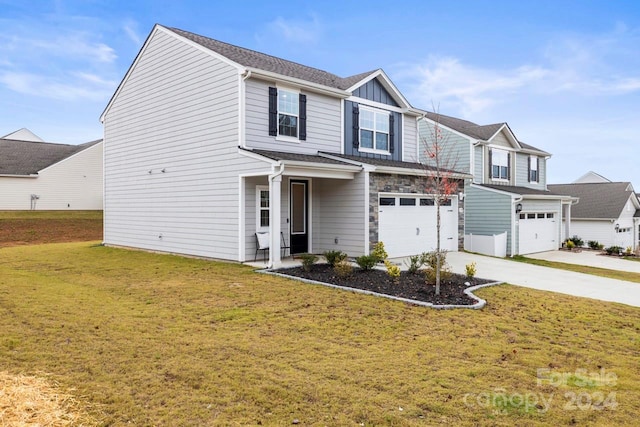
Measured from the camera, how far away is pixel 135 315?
686 cm

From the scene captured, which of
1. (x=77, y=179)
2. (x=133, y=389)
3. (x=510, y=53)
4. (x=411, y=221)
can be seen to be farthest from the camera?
(x=77, y=179)

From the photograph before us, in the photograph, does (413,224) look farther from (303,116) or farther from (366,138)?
(303,116)

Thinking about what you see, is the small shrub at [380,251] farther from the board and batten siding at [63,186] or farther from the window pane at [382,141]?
the board and batten siding at [63,186]

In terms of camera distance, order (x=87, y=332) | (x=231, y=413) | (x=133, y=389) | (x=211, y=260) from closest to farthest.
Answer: (x=231, y=413), (x=133, y=389), (x=87, y=332), (x=211, y=260)

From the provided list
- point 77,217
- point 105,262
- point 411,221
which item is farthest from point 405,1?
point 77,217

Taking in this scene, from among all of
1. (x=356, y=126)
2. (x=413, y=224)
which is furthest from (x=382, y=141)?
(x=413, y=224)

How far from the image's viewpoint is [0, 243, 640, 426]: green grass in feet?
12.5

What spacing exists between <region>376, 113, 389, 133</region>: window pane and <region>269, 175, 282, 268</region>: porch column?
684 centimetres

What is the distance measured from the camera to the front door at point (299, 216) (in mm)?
13977

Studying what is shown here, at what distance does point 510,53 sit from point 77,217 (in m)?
27.2

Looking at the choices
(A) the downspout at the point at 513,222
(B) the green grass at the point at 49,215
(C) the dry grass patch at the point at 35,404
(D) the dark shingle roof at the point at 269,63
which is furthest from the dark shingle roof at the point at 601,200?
(B) the green grass at the point at 49,215

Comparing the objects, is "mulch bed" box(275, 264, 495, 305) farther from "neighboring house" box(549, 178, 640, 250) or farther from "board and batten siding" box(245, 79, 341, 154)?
"neighboring house" box(549, 178, 640, 250)

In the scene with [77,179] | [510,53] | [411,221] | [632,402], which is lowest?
[632,402]

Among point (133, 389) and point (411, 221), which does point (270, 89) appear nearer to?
Result: point (411, 221)
